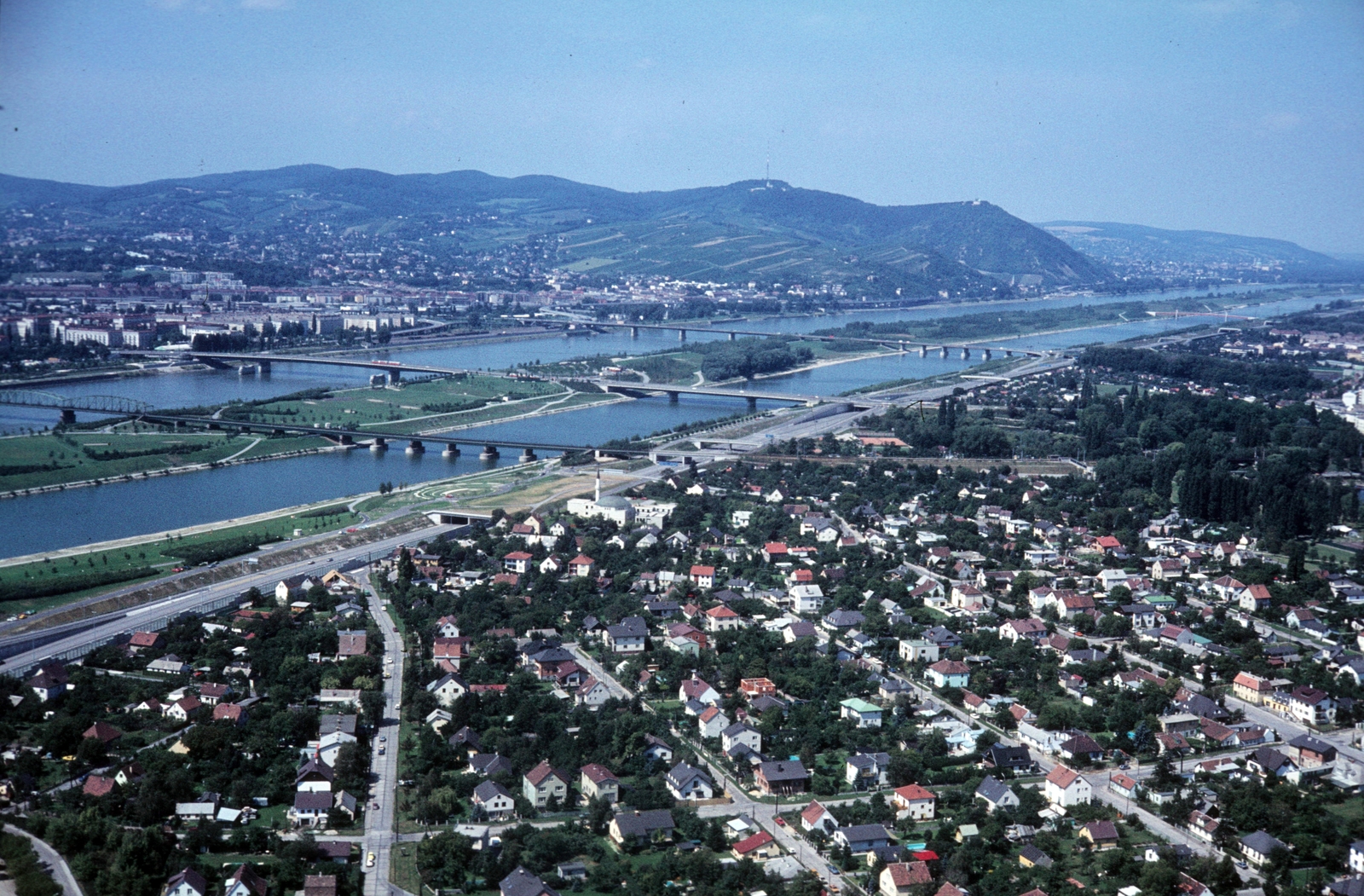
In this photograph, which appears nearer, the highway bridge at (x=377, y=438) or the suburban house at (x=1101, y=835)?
the suburban house at (x=1101, y=835)

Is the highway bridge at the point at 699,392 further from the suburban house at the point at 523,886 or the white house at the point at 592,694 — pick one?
the suburban house at the point at 523,886

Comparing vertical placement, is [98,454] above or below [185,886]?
above

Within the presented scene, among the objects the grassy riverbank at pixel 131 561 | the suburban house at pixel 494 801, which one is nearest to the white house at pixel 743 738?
the suburban house at pixel 494 801

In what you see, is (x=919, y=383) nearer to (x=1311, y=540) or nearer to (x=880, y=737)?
(x=1311, y=540)

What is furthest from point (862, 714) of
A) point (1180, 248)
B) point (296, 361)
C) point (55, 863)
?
point (1180, 248)

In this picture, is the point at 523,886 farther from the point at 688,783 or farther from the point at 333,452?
the point at 333,452
